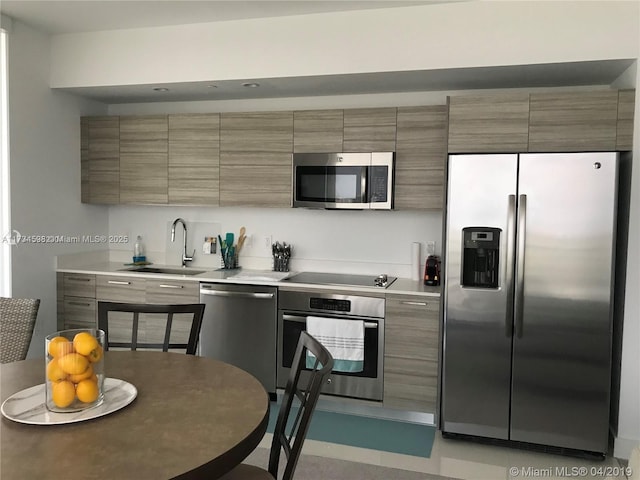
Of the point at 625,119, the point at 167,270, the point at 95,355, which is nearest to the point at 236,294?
the point at 167,270

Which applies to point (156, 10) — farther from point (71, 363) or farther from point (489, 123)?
point (71, 363)

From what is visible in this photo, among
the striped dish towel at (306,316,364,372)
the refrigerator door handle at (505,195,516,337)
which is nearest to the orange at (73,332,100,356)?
the striped dish towel at (306,316,364,372)

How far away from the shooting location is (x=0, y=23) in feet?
11.7

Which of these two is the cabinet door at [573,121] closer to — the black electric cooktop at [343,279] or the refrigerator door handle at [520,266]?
the refrigerator door handle at [520,266]

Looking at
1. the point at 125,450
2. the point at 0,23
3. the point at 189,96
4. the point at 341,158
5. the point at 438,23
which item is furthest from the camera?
the point at 189,96

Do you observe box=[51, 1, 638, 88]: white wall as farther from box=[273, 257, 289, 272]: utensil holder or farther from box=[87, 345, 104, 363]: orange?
box=[87, 345, 104, 363]: orange

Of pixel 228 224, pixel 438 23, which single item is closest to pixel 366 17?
pixel 438 23

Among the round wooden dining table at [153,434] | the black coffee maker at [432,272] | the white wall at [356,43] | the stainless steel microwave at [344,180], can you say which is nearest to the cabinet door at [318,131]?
the stainless steel microwave at [344,180]

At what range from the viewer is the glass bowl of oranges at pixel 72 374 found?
154 centimetres

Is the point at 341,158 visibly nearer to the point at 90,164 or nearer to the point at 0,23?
the point at 90,164

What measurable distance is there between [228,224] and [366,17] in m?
2.04

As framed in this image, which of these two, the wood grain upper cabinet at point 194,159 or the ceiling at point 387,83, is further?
the wood grain upper cabinet at point 194,159

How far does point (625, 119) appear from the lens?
3023 mm

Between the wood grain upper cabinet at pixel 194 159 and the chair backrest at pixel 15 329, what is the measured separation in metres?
1.76
